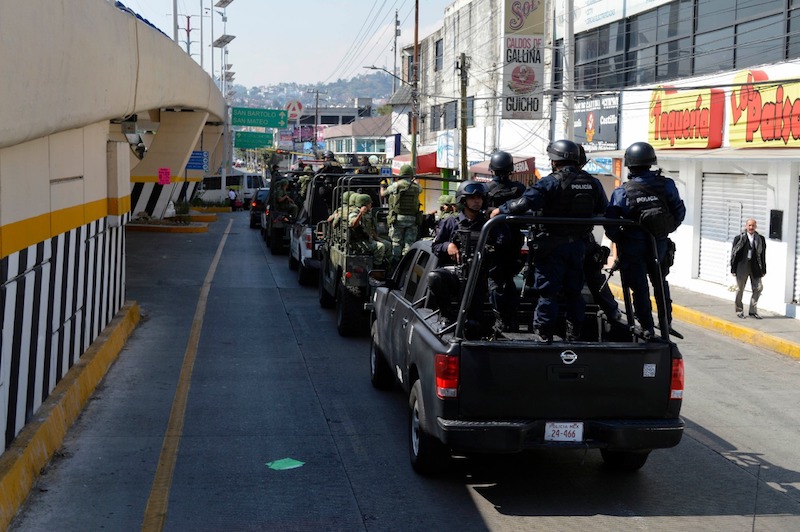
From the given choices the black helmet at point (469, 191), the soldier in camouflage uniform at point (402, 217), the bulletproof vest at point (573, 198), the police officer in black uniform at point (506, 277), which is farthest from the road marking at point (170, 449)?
the bulletproof vest at point (573, 198)

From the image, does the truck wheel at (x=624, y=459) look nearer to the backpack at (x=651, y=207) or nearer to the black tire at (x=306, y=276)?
the backpack at (x=651, y=207)

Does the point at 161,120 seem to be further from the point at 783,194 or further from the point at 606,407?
the point at 606,407

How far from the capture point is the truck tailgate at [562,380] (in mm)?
6664

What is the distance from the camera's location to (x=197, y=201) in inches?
1999

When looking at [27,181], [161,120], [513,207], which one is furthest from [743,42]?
[161,120]

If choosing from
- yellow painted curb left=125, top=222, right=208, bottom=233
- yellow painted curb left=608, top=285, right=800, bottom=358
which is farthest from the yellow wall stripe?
yellow painted curb left=125, top=222, right=208, bottom=233

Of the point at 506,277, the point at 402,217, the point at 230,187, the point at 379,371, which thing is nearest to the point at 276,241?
the point at 402,217

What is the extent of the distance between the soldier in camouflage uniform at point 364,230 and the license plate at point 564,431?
7.29 m

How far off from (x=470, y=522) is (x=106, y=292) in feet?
26.1

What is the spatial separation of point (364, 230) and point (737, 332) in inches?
267

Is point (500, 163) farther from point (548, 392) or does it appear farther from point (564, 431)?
point (564, 431)

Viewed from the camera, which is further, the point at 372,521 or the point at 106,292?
the point at 106,292

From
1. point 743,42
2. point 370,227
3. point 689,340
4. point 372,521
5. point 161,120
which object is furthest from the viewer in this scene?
point 161,120

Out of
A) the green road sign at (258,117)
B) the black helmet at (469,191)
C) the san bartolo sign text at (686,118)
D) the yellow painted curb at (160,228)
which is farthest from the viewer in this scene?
the green road sign at (258,117)
